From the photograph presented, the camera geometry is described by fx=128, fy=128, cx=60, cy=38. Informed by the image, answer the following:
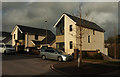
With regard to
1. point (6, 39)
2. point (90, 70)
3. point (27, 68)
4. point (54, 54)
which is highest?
point (6, 39)

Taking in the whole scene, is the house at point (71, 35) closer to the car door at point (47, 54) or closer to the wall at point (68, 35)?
the wall at point (68, 35)

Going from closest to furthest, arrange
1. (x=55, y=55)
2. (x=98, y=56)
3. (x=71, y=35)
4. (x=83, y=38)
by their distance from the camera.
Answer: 1. (x=55, y=55)
2. (x=98, y=56)
3. (x=71, y=35)
4. (x=83, y=38)

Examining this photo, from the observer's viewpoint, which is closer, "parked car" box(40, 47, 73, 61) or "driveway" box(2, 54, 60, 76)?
"driveway" box(2, 54, 60, 76)

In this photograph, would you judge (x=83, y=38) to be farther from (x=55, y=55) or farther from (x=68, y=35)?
(x=55, y=55)

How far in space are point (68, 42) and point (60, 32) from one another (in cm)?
332

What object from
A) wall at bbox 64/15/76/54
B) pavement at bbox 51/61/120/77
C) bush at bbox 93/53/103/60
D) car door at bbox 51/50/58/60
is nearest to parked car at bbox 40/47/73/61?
car door at bbox 51/50/58/60

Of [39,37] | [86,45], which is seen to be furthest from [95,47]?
[39,37]

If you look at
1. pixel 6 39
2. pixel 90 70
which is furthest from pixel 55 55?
pixel 6 39

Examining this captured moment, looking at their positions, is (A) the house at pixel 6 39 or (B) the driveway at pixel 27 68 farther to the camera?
(A) the house at pixel 6 39

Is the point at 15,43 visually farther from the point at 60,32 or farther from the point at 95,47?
the point at 95,47

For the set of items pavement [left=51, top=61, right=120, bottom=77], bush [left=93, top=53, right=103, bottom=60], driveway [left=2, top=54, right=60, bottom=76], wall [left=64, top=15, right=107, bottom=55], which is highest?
wall [left=64, top=15, right=107, bottom=55]

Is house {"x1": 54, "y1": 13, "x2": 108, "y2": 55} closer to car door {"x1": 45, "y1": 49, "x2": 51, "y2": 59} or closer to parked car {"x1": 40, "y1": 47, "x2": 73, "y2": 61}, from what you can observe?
parked car {"x1": 40, "y1": 47, "x2": 73, "y2": 61}

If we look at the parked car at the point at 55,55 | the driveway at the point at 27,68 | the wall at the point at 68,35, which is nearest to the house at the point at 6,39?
the wall at the point at 68,35

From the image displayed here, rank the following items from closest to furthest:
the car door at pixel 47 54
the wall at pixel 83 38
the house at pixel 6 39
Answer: the car door at pixel 47 54, the wall at pixel 83 38, the house at pixel 6 39
